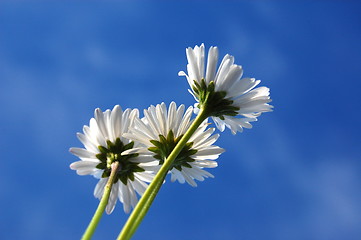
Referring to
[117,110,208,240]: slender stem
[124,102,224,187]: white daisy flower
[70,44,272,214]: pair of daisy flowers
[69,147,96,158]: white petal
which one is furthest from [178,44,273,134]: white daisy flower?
[69,147,96,158]: white petal

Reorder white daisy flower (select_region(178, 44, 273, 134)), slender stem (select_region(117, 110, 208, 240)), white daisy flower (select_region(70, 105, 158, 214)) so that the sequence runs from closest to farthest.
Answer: slender stem (select_region(117, 110, 208, 240))
white daisy flower (select_region(70, 105, 158, 214))
white daisy flower (select_region(178, 44, 273, 134))

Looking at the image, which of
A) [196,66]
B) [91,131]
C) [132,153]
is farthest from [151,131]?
[196,66]

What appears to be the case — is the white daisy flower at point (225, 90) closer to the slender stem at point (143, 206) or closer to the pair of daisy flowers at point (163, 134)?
the pair of daisy flowers at point (163, 134)

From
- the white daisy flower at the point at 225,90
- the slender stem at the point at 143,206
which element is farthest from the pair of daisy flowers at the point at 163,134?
the slender stem at the point at 143,206

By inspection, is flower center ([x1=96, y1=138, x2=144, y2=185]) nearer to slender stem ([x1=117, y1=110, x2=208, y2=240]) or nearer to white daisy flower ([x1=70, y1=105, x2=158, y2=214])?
white daisy flower ([x1=70, y1=105, x2=158, y2=214])

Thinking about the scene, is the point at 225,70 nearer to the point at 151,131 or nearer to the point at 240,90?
the point at 240,90

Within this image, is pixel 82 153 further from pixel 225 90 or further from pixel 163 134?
pixel 225 90

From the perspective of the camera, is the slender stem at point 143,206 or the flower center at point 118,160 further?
the flower center at point 118,160
